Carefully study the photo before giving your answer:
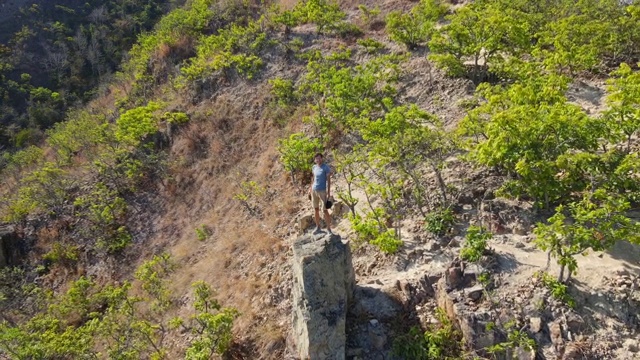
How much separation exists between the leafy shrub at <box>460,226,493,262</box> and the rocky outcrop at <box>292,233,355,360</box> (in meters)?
1.91

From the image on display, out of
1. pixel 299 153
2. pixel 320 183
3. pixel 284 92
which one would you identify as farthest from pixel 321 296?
pixel 284 92

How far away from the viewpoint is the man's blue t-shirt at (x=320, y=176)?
7406mm

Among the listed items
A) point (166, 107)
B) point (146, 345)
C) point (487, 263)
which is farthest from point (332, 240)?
point (166, 107)

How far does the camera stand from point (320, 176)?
7.45 m

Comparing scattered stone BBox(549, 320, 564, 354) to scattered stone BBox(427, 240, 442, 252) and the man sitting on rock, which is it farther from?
the man sitting on rock

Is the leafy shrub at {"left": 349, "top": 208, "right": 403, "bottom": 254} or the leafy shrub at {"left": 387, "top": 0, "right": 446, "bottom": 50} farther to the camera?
the leafy shrub at {"left": 387, "top": 0, "right": 446, "bottom": 50}

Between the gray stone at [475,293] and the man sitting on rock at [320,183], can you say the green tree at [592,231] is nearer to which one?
the gray stone at [475,293]

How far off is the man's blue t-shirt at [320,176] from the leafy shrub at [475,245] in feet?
8.61

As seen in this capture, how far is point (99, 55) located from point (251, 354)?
107 ft

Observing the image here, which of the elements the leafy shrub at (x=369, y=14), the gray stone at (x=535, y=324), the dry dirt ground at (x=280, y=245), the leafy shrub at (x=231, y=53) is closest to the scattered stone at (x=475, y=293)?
the dry dirt ground at (x=280, y=245)

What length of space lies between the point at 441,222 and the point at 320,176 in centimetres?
253

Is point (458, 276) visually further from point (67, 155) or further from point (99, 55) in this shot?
point (99, 55)

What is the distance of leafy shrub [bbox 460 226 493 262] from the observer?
21.5ft

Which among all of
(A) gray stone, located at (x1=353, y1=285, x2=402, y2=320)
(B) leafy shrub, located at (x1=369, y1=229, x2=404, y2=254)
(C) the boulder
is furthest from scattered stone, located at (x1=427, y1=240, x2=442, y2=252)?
(C) the boulder
